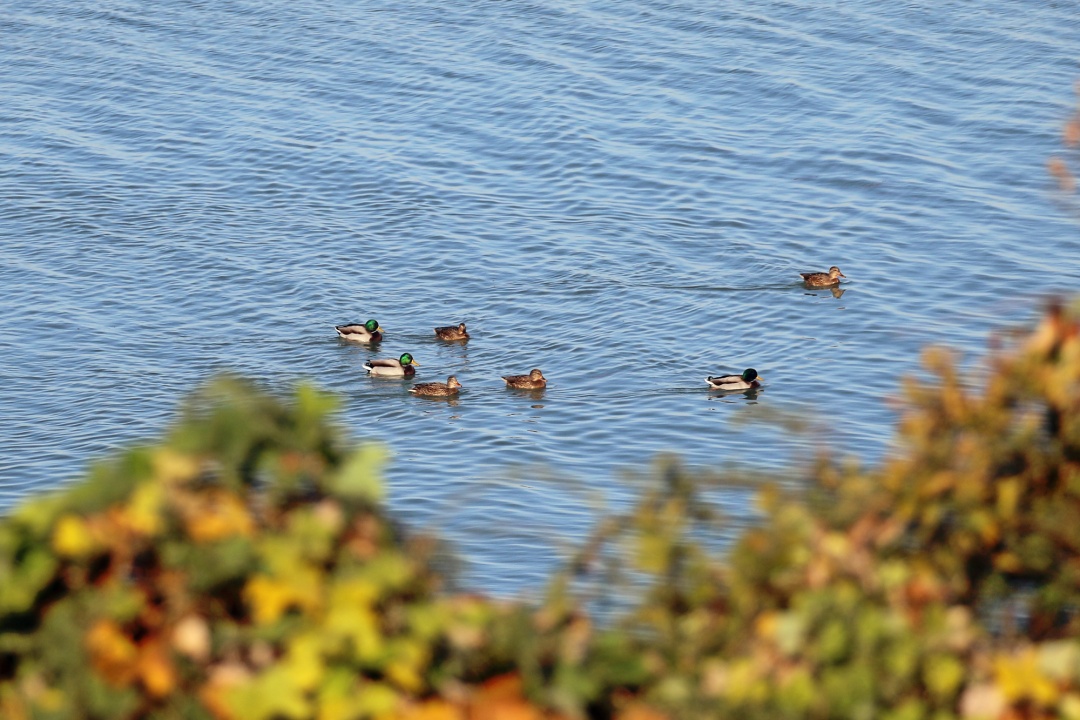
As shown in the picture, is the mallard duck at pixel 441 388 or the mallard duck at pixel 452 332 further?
the mallard duck at pixel 452 332

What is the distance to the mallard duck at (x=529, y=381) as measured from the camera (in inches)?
850

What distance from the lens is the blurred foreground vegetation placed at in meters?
2.89

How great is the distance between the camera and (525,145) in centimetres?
3238

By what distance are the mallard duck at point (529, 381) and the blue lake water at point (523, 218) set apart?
37cm

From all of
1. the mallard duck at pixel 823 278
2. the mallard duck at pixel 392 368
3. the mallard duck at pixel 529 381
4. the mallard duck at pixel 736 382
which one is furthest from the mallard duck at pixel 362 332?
the mallard duck at pixel 823 278

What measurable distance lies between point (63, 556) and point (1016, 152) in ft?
96.9

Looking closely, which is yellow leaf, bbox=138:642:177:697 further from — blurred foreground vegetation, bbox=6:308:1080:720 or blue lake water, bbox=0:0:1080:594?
blue lake water, bbox=0:0:1080:594

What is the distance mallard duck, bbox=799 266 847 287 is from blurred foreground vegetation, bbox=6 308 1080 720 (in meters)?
21.7

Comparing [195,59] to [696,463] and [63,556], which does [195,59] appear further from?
[63,556]

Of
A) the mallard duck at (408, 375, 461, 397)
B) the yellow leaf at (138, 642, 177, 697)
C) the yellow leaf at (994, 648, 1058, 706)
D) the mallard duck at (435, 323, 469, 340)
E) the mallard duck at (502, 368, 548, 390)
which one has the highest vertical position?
the yellow leaf at (138, 642, 177, 697)

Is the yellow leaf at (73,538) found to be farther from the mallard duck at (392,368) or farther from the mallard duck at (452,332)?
the mallard duck at (452,332)

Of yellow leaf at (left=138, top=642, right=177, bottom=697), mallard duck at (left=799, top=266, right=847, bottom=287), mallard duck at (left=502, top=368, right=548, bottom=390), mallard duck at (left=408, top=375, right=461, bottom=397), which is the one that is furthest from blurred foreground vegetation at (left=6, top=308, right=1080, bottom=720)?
mallard duck at (left=799, top=266, right=847, bottom=287)

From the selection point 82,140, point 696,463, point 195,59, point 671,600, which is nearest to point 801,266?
point 696,463

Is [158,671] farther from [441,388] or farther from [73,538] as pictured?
[441,388]
